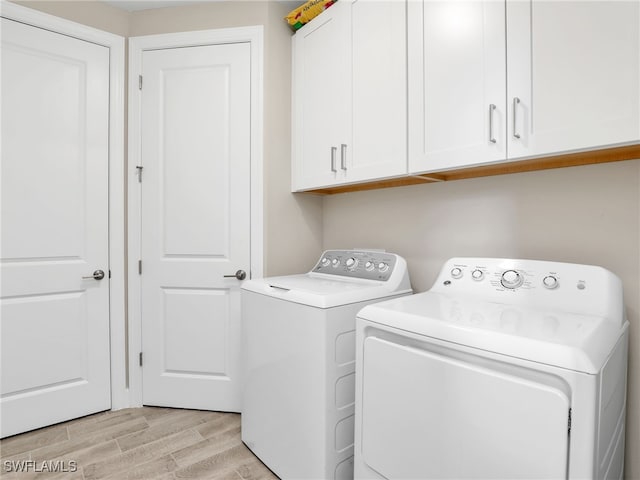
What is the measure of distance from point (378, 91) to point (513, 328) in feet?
3.88

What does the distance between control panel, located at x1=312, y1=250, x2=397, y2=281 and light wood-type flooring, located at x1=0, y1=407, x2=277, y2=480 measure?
3.33 ft

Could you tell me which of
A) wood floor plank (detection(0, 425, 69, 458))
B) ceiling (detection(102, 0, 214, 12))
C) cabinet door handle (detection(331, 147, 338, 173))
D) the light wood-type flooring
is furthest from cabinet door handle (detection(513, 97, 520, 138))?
wood floor plank (detection(0, 425, 69, 458))

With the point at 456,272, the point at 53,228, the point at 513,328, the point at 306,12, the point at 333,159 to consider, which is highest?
the point at 306,12

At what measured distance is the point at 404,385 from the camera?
3.58 ft

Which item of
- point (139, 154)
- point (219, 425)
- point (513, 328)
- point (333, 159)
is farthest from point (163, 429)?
point (513, 328)

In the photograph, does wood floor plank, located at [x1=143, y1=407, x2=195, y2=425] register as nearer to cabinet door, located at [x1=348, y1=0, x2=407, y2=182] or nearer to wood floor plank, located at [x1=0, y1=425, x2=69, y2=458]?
wood floor plank, located at [x1=0, y1=425, x2=69, y2=458]

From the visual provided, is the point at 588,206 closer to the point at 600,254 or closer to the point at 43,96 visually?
the point at 600,254

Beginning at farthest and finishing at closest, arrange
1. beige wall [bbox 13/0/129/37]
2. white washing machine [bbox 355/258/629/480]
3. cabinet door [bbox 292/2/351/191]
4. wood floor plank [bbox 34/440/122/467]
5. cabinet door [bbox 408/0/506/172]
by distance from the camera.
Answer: beige wall [bbox 13/0/129/37], cabinet door [bbox 292/2/351/191], wood floor plank [bbox 34/440/122/467], cabinet door [bbox 408/0/506/172], white washing machine [bbox 355/258/629/480]

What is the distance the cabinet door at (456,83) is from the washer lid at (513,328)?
0.55 meters

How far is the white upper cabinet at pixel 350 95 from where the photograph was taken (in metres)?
1.57

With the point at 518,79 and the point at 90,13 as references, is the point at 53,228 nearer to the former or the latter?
the point at 90,13

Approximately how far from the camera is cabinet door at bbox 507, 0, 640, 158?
0.99m

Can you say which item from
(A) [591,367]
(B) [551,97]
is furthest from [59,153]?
(A) [591,367]

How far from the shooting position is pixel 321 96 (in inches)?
76.5
